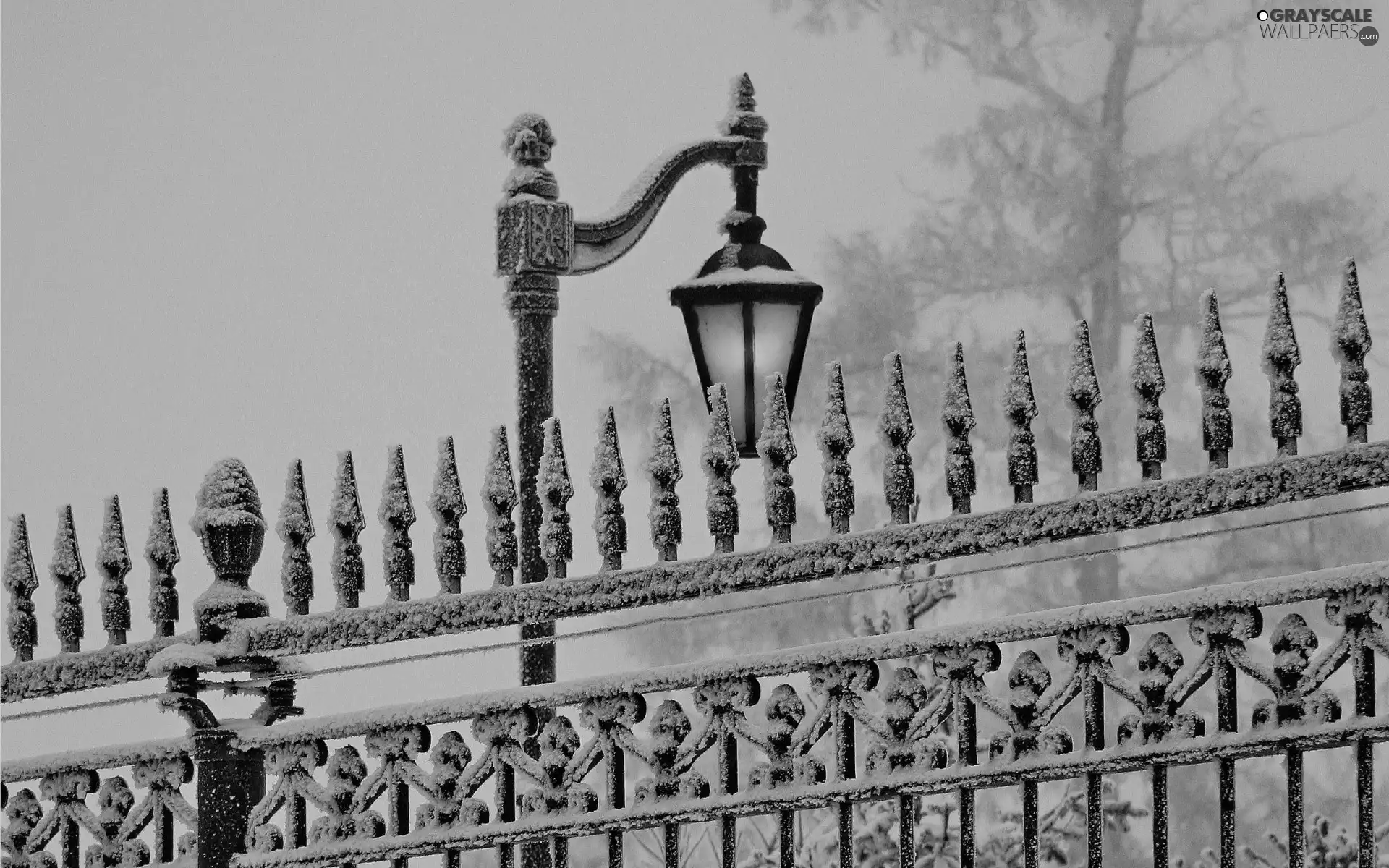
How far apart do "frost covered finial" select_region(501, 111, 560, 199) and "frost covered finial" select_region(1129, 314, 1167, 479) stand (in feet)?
7.85

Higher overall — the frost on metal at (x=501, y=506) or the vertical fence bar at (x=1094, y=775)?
the frost on metal at (x=501, y=506)

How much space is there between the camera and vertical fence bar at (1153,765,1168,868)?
10.1 feet

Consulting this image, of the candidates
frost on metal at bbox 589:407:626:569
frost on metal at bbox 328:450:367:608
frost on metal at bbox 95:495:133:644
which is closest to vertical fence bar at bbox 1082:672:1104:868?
frost on metal at bbox 589:407:626:569

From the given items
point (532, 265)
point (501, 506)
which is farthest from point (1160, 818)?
point (532, 265)

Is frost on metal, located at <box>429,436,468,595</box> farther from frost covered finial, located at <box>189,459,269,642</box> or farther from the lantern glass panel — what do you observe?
the lantern glass panel

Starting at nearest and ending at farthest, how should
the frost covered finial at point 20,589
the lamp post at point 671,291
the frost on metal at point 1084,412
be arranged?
the frost on metal at point 1084,412, the frost covered finial at point 20,589, the lamp post at point 671,291

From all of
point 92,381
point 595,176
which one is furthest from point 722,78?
point 92,381

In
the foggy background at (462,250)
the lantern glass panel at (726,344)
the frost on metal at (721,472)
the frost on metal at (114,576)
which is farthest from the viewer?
the foggy background at (462,250)

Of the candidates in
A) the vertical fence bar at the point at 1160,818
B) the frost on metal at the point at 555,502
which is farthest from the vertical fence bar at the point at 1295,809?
the frost on metal at the point at 555,502

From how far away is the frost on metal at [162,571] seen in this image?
4.34m

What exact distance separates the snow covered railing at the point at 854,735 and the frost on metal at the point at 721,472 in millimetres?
264

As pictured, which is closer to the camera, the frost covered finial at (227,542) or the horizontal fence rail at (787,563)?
the horizontal fence rail at (787,563)

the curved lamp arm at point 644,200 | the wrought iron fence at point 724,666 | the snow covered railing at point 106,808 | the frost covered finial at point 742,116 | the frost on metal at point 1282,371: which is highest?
the frost covered finial at point 742,116

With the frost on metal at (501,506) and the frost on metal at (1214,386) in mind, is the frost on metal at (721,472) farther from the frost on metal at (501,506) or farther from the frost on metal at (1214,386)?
the frost on metal at (1214,386)
